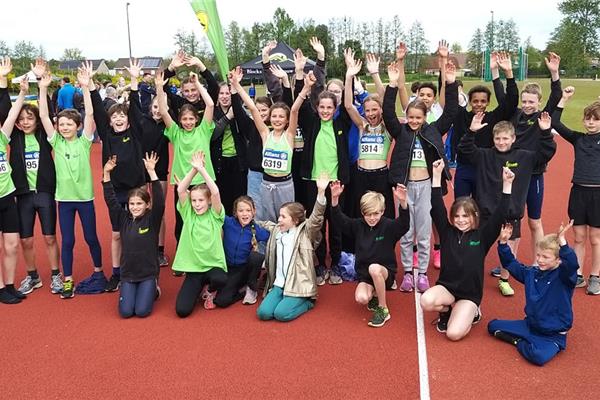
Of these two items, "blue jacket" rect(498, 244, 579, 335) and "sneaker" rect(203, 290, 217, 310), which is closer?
"blue jacket" rect(498, 244, 579, 335)

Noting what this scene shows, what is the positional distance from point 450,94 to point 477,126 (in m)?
0.43

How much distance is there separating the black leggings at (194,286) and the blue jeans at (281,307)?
539 mm

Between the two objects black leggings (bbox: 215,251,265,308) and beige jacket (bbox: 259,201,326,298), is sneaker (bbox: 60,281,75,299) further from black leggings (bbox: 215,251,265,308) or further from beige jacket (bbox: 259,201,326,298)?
beige jacket (bbox: 259,201,326,298)

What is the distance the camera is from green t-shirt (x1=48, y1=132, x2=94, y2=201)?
547 centimetres

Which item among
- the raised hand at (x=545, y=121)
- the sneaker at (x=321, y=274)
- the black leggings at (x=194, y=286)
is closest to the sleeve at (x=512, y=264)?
the raised hand at (x=545, y=121)

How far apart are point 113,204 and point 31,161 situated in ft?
3.32

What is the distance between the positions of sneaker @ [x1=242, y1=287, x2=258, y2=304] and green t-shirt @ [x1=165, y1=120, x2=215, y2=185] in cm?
139

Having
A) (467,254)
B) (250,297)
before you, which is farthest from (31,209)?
(467,254)

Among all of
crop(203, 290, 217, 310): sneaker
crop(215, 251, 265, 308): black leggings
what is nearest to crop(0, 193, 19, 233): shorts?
crop(203, 290, 217, 310): sneaker

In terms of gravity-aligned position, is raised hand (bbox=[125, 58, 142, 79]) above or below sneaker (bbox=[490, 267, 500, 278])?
above

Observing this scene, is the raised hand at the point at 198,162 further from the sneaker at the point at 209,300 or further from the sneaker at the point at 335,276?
the sneaker at the point at 335,276

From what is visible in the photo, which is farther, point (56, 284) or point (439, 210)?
point (56, 284)

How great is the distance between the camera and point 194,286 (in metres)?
5.17

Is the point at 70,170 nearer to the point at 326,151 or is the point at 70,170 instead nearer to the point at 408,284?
the point at 326,151
